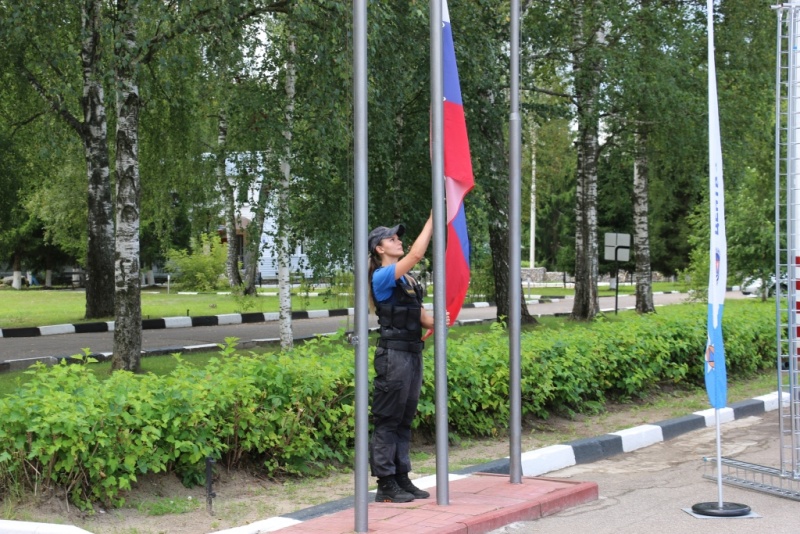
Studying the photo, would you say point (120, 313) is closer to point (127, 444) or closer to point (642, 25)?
point (127, 444)

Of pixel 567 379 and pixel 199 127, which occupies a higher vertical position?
pixel 199 127

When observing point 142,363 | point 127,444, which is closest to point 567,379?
point 127,444

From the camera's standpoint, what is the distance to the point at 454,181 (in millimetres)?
6055

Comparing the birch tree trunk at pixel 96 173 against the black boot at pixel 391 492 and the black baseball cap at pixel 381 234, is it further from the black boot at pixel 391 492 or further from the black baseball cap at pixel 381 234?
the black boot at pixel 391 492

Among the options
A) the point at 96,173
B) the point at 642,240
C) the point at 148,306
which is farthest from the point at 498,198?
the point at 148,306

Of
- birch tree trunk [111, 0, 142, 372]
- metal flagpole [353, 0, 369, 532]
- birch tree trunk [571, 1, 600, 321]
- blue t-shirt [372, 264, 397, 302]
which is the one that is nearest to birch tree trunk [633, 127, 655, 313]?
birch tree trunk [571, 1, 600, 321]

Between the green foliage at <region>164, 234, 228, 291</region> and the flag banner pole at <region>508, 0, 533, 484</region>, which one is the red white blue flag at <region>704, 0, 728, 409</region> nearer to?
the flag banner pole at <region>508, 0, 533, 484</region>

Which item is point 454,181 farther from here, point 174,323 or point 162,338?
point 174,323

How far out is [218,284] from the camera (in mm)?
35812

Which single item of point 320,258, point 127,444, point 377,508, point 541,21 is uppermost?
point 541,21

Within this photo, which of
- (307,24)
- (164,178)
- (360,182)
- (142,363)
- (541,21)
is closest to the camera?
(360,182)

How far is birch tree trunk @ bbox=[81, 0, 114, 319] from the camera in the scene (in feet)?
44.7

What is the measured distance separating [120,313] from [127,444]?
247 inches

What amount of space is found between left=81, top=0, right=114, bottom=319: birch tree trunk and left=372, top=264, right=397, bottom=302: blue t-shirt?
23.8 ft
